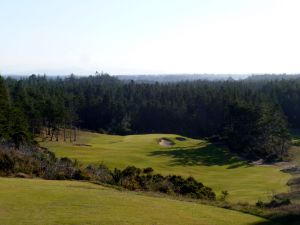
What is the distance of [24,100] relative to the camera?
71.6 m

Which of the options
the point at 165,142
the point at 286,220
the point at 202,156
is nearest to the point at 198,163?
the point at 202,156

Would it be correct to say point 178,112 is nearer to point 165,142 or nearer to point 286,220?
point 165,142

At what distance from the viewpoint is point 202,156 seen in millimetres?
71000

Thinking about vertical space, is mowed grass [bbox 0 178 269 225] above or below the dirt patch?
above

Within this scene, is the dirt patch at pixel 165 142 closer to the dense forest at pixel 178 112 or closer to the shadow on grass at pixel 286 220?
the dense forest at pixel 178 112

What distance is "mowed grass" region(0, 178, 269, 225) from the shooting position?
63.1 feet

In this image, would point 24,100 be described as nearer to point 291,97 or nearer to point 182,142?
point 182,142

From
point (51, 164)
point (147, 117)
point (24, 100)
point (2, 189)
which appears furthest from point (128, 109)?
point (2, 189)

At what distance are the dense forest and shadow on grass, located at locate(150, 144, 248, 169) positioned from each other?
5095 mm

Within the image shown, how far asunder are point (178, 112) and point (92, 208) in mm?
99480

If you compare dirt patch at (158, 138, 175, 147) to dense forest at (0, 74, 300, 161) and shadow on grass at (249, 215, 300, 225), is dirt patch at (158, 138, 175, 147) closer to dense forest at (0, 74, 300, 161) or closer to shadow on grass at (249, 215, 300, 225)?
dense forest at (0, 74, 300, 161)

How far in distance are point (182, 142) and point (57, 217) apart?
65.7m

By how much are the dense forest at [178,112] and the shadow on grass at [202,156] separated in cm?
510

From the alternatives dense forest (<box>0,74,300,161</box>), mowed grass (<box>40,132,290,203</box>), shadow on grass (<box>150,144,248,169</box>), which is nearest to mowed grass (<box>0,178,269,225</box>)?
mowed grass (<box>40,132,290,203</box>)
